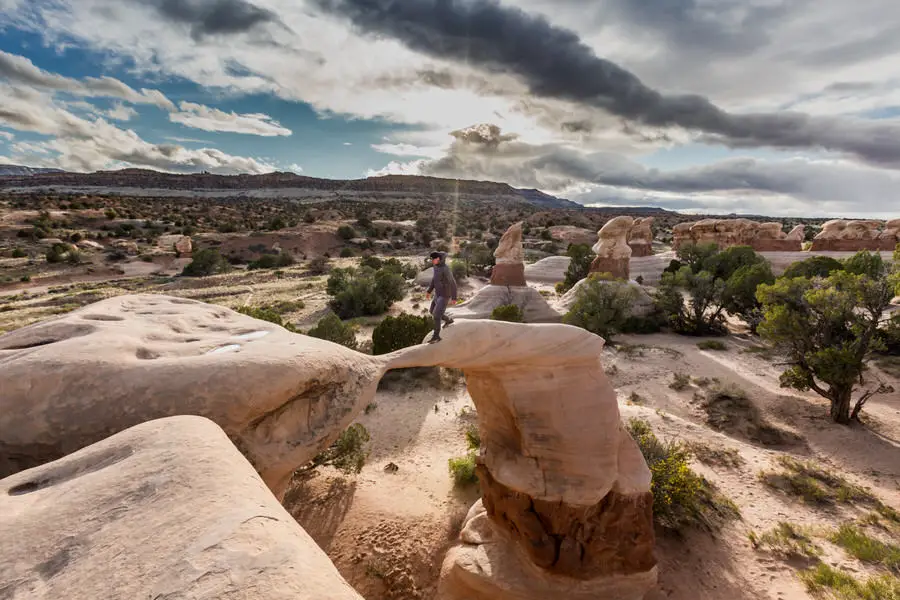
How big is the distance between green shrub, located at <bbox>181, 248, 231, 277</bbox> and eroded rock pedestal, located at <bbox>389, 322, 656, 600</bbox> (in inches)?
1325

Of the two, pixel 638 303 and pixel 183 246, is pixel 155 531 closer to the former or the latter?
pixel 638 303

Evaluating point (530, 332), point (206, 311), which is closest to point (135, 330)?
point (206, 311)

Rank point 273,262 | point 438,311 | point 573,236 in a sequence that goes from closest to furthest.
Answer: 1. point 438,311
2. point 273,262
3. point 573,236

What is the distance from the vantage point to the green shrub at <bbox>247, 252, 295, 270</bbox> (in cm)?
3753

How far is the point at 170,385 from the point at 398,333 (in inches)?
461

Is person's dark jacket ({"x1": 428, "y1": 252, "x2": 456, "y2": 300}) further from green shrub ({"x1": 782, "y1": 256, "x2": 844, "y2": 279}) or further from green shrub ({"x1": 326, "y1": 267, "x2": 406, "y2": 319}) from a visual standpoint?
green shrub ({"x1": 782, "y1": 256, "x2": 844, "y2": 279})

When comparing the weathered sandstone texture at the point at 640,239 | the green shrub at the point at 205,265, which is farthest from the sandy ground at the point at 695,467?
the weathered sandstone texture at the point at 640,239

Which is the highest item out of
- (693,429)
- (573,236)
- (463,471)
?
(573,236)

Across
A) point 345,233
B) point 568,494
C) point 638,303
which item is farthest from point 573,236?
point 568,494

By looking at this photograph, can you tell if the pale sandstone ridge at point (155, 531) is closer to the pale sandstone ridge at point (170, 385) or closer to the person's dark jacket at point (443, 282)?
the pale sandstone ridge at point (170, 385)

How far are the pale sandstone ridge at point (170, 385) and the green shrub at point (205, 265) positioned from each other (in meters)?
31.6

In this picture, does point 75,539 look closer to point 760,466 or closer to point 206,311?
point 206,311

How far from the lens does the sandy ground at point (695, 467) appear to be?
7602 mm

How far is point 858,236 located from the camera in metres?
31.9
